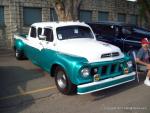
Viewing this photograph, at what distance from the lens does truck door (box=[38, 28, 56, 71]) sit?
24.7 feet

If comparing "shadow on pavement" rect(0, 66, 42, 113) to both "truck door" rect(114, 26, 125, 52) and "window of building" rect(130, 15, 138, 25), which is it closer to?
"truck door" rect(114, 26, 125, 52)

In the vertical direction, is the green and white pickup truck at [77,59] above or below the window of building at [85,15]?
below

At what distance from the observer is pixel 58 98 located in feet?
22.1

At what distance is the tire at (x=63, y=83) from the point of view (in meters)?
6.57

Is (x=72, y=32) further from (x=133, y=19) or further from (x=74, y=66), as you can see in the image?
(x=133, y=19)

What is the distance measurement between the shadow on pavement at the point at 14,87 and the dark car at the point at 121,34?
3.53 metres

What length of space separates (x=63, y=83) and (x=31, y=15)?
10986 millimetres

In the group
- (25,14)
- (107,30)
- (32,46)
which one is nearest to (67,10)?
(107,30)

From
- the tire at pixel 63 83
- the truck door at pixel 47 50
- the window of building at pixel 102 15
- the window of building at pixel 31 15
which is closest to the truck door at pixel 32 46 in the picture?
the truck door at pixel 47 50

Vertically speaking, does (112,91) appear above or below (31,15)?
below

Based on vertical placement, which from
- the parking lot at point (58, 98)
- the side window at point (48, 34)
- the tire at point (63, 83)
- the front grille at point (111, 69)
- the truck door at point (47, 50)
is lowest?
the parking lot at point (58, 98)

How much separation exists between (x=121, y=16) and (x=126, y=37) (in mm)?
15428

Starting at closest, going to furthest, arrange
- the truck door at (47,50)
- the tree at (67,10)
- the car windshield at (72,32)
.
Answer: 1. the truck door at (47,50)
2. the car windshield at (72,32)
3. the tree at (67,10)

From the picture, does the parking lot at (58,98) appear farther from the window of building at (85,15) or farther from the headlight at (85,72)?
the window of building at (85,15)
